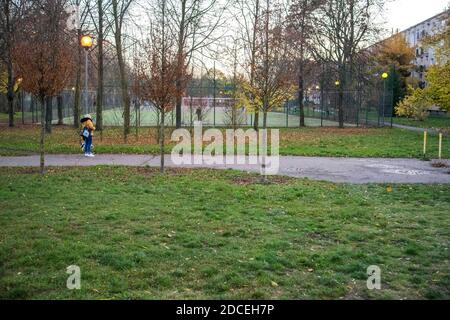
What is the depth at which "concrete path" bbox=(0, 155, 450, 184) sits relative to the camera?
13.6 m

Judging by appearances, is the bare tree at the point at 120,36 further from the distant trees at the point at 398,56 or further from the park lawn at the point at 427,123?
the distant trees at the point at 398,56

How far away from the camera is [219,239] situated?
283 inches

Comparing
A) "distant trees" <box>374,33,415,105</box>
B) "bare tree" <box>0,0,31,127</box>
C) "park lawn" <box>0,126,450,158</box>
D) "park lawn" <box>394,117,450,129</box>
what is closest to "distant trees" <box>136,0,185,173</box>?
"park lawn" <box>0,126,450,158</box>

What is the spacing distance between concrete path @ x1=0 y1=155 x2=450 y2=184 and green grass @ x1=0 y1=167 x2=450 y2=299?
63.6 inches

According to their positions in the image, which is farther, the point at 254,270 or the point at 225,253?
the point at 225,253

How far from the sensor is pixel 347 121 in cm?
3972

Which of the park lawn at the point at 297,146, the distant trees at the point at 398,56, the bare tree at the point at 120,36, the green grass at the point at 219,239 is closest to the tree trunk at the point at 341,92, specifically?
the park lawn at the point at 297,146

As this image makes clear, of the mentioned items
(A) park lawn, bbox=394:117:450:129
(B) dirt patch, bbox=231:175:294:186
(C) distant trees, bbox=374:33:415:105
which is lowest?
(B) dirt patch, bbox=231:175:294:186

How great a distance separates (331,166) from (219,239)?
30.5ft

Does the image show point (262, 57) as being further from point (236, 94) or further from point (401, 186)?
point (236, 94)

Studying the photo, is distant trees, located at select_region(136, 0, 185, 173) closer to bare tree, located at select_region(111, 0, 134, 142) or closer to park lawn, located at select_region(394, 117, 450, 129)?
bare tree, located at select_region(111, 0, 134, 142)

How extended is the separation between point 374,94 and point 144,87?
94.6ft

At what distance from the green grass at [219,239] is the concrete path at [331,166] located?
1616mm
